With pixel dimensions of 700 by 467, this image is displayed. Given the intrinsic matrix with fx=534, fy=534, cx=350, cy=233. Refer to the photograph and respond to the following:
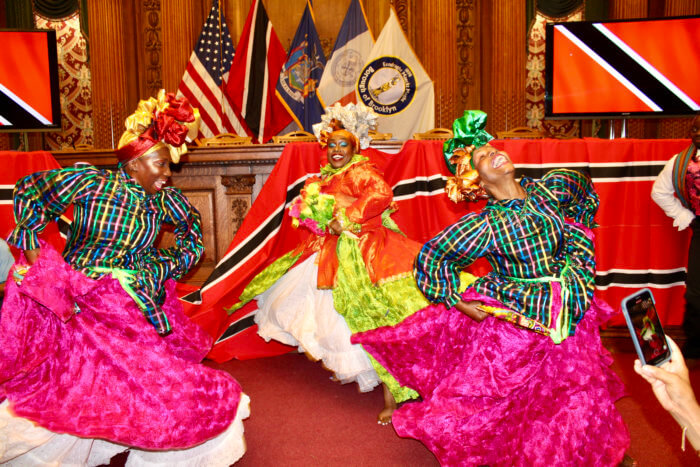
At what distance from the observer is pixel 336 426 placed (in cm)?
298

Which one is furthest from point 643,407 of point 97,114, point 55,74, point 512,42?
point 97,114

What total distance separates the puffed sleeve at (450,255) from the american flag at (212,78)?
5.07 metres

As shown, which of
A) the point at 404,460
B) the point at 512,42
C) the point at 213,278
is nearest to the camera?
the point at 404,460

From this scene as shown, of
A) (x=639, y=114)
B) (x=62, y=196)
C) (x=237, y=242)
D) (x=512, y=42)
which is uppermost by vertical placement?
(x=512, y=42)

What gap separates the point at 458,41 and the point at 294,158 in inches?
196

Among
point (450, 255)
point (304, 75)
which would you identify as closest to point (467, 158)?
point (450, 255)

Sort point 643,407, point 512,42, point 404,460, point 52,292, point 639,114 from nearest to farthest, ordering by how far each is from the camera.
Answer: point 52,292 < point 404,460 < point 643,407 < point 639,114 < point 512,42

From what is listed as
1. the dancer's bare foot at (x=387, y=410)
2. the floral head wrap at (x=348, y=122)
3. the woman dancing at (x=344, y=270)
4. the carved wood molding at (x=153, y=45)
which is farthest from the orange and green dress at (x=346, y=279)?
the carved wood molding at (x=153, y=45)

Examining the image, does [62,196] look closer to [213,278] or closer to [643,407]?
[213,278]

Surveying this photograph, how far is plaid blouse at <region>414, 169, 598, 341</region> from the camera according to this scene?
6.59ft

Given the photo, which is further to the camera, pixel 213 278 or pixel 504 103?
pixel 504 103

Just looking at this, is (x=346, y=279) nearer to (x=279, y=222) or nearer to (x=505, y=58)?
(x=279, y=222)

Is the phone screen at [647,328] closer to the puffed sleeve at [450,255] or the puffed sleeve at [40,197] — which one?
the puffed sleeve at [450,255]

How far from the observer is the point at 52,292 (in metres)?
2.06
